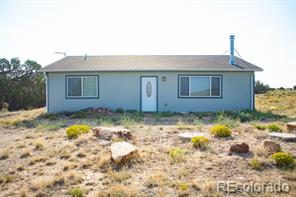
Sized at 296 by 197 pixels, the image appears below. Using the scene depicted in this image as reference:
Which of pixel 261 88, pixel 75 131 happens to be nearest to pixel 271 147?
pixel 75 131

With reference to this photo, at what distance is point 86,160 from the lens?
237 inches

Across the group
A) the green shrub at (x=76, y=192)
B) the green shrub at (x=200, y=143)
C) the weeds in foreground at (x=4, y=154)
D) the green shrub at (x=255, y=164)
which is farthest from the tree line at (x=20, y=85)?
the green shrub at (x=255, y=164)

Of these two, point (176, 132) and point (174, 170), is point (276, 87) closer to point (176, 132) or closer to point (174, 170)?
point (176, 132)

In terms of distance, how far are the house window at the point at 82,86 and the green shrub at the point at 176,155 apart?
9.41 metres

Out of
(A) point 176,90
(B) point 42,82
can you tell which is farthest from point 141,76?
(B) point 42,82

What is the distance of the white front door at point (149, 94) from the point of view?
48.5ft

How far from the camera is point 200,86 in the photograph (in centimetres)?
1469

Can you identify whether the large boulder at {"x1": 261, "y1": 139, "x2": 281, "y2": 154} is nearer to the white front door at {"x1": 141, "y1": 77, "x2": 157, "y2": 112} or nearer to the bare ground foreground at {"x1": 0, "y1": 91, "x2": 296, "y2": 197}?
the bare ground foreground at {"x1": 0, "y1": 91, "x2": 296, "y2": 197}

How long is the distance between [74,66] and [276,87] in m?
26.8

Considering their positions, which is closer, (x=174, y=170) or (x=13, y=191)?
(x=13, y=191)

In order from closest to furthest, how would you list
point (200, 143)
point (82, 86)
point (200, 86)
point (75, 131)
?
point (200, 143), point (75, 131), point (200, 86), point (82, 86)

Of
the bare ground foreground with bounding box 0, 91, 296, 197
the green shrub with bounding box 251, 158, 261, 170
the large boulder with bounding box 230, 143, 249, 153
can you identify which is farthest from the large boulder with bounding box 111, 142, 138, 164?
the green shrub with bounding box 251, 158, 261, 170

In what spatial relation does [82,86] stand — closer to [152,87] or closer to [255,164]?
[152,87]

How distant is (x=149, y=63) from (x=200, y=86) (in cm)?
305
